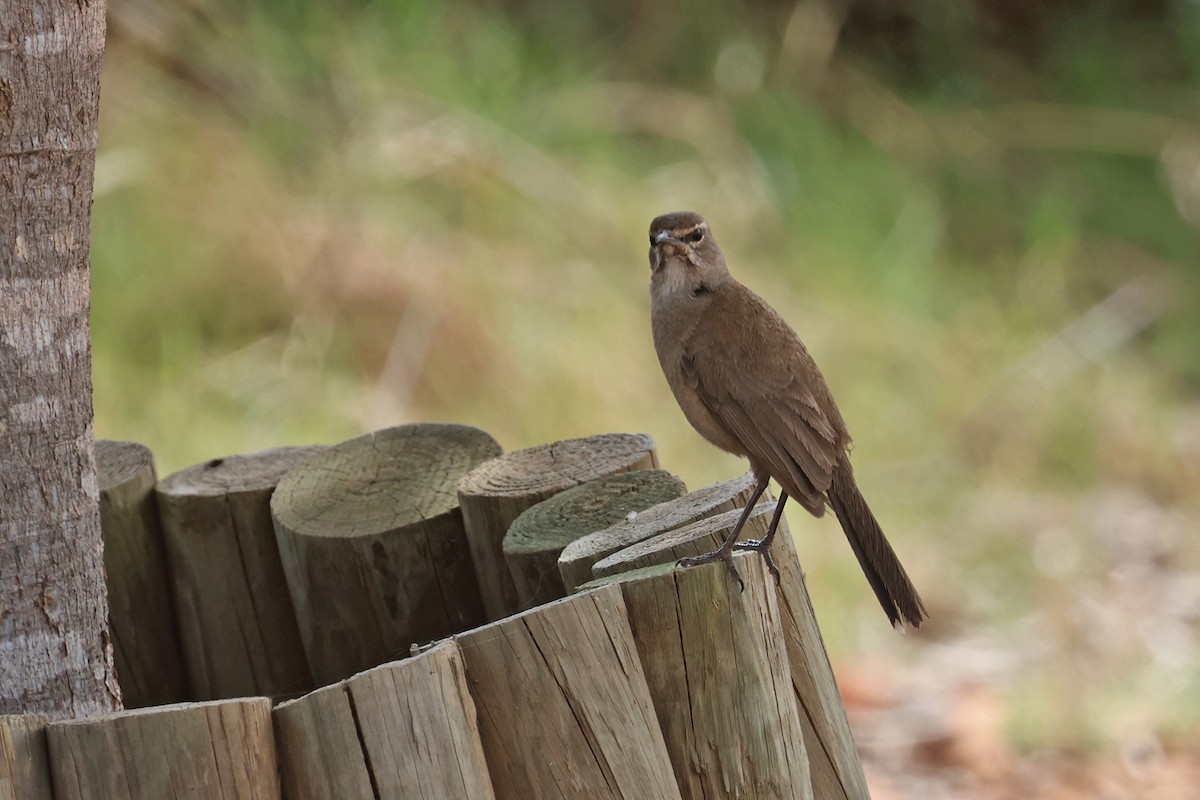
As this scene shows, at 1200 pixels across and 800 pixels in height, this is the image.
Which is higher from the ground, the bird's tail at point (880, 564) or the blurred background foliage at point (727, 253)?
the blurred background foliage at point (727, 253)

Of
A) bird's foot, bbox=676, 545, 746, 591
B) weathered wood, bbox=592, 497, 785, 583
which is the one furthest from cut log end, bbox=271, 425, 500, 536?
bird's foot, bbox=676, 545, 746, 591

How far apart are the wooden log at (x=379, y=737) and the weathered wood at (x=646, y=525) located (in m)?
0.45

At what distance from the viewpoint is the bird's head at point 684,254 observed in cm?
356

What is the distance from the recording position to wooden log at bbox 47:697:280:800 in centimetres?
210

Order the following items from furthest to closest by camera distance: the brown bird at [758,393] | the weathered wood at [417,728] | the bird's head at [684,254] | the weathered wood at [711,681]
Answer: the bird's head at [684,254]
the brown bird at [758,393]
the weathered wood at [711,681]
the weathered wood at [417,728]

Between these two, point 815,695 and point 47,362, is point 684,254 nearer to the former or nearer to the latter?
point 815,695

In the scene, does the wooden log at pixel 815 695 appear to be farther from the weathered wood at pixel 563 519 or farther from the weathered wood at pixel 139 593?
the weathered wood at pixel 139 593

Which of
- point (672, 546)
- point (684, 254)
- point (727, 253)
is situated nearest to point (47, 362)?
point (672, 546)

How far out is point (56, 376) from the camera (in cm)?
237

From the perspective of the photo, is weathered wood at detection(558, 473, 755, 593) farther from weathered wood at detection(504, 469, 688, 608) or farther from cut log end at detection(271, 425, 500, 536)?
cut log end at detection(271, 425, 500, 536)

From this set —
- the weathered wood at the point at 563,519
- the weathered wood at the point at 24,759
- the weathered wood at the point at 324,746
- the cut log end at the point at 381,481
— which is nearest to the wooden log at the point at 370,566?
the cut log end at the point at 381,481

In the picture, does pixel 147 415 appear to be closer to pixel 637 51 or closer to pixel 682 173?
pixel 682 173

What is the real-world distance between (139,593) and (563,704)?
1.34 m

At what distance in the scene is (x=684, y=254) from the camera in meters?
3.56
